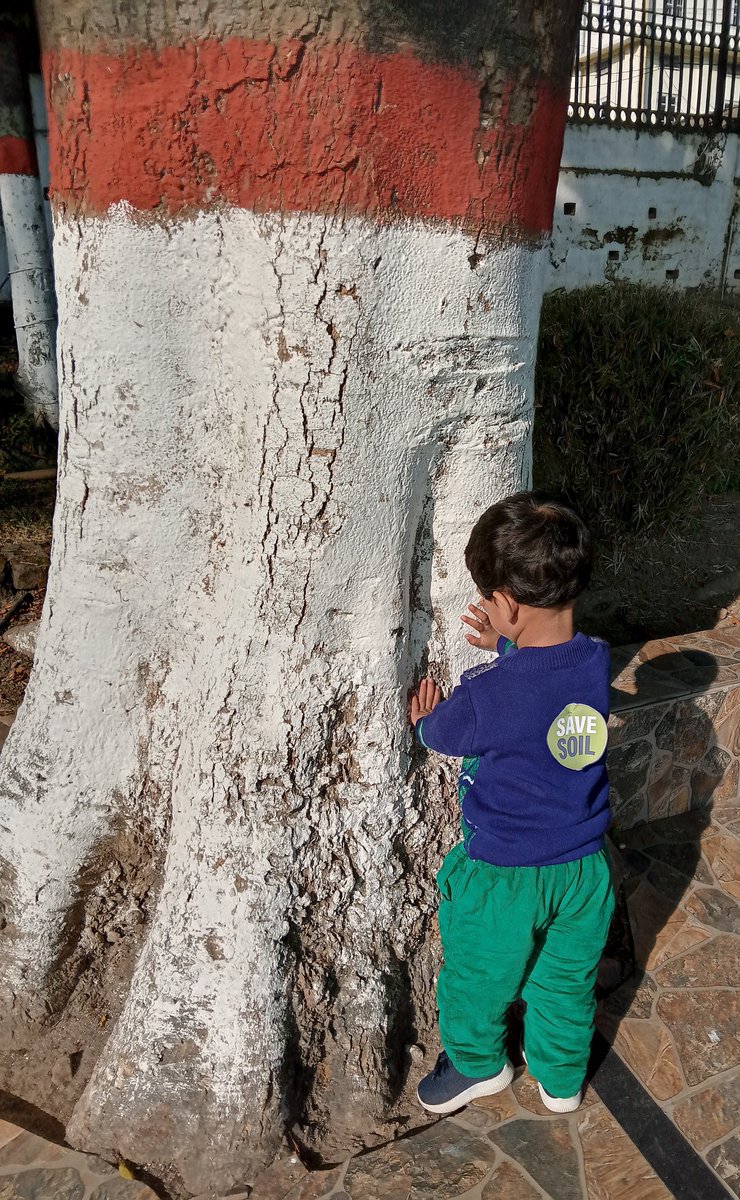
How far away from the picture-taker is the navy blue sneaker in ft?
7.39

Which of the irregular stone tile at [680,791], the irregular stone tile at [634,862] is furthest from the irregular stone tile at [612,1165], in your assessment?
the irregular stone tile at [680,791]

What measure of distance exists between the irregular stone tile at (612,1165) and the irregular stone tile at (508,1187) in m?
0.15

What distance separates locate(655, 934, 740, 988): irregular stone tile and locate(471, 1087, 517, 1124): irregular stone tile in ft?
2.29

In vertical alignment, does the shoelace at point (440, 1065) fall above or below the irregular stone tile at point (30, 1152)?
above

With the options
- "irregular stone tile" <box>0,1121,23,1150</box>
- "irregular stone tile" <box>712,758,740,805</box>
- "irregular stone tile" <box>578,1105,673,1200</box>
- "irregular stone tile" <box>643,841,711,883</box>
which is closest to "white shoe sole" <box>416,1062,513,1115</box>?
"irregular stone tile" <box>578,1105,673,1200</box>

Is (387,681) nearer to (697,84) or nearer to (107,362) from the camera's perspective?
(107,362)

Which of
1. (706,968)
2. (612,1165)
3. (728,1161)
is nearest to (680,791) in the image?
(706,968)

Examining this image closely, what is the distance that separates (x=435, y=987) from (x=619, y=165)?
939 centimetres

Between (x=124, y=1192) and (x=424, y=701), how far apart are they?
139cm

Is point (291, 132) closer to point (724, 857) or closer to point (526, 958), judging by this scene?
point (526, 958)

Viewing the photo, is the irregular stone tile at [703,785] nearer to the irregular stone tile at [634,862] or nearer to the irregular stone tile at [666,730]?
the irregular stone tile at [666,730]

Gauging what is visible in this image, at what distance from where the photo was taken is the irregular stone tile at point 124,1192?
6.79ft

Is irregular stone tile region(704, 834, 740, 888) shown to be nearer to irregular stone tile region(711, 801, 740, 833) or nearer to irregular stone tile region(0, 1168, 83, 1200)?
irregular stone tile region(711, 801, 740, 833)

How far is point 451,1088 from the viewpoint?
7.39 ft
